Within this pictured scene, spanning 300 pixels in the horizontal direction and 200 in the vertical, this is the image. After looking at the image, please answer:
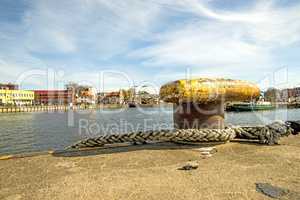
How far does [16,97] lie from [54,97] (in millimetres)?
18006

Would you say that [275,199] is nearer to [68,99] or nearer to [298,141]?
[298,141]

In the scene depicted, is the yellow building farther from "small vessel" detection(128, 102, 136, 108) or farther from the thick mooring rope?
the thick mooring rope

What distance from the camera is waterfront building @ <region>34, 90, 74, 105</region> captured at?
11812cm

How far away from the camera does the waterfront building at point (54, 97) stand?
388 ft

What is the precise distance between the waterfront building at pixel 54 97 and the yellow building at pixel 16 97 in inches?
139

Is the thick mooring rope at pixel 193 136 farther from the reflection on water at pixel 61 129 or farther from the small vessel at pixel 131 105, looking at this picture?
the small vessel at pixel 131 105

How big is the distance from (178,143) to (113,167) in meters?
1.93

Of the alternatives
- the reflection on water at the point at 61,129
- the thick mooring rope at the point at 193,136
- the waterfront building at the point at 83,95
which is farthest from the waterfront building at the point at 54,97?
the thick mooring rope at the point at 193,136

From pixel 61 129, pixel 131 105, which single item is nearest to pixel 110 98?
pixel 131 105

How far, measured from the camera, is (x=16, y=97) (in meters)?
114

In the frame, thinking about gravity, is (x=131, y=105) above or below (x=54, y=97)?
below

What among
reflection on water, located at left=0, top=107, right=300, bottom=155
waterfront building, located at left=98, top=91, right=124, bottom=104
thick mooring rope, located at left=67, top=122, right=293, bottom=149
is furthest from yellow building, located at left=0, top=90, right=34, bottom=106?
thick mooring rope, located at left=67, top=122, right=293, bottom=149

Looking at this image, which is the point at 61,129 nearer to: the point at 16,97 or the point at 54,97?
the point at 16,97

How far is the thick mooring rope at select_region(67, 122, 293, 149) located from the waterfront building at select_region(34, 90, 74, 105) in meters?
115
